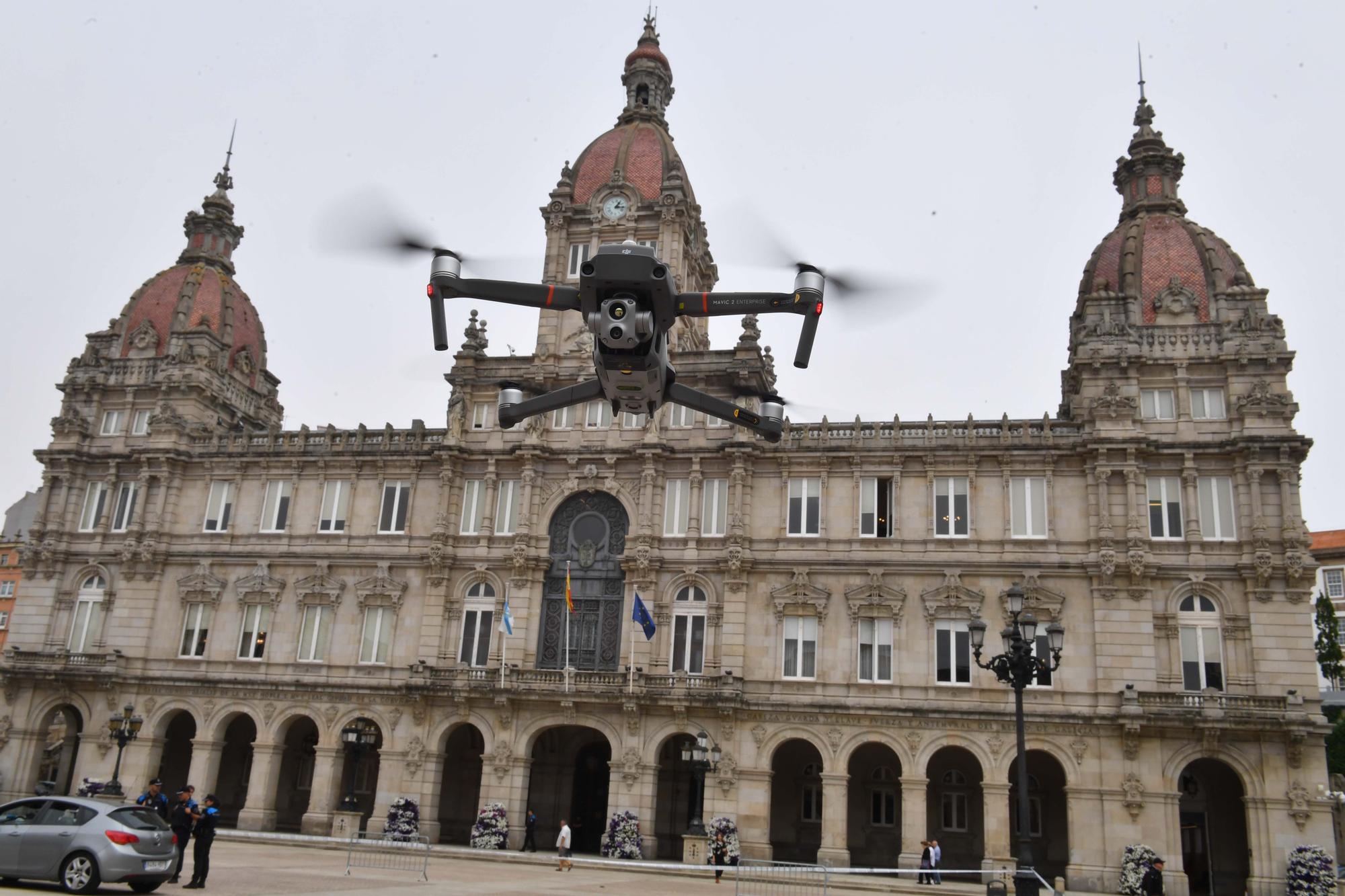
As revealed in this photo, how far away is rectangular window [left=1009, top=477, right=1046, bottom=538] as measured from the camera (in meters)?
44.7

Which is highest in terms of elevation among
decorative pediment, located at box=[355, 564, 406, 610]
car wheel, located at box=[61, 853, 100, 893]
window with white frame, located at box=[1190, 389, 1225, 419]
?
window with white frame, located at box=[1190, 389, 1225, 419]

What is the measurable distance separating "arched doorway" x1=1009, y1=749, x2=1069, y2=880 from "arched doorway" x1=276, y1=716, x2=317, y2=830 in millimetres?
29977

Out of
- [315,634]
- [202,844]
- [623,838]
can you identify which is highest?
[315,634]

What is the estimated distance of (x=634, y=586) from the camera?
47.0m

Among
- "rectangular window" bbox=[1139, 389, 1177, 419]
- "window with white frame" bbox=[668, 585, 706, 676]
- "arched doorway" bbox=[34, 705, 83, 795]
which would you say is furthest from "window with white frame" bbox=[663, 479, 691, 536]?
"arched doorway" bbox=[34, 705, 83, 795]

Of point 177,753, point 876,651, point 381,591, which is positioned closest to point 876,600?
point 876,651

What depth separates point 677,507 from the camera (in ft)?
158

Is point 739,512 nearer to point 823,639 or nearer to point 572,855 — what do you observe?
point 823,639

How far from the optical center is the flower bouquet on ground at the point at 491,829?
4369 centimetres

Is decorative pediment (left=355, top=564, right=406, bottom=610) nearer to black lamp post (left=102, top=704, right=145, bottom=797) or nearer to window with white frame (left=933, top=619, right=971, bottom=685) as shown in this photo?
black lamp post (left=102, top=704, right=145, bottom=797)

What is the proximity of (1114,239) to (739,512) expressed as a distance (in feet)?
68.6

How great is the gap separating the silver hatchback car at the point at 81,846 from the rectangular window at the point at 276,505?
31.5 m

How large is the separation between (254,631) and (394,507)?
8.49 m

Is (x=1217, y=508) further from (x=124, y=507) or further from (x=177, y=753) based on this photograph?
(x=124, y=507)
